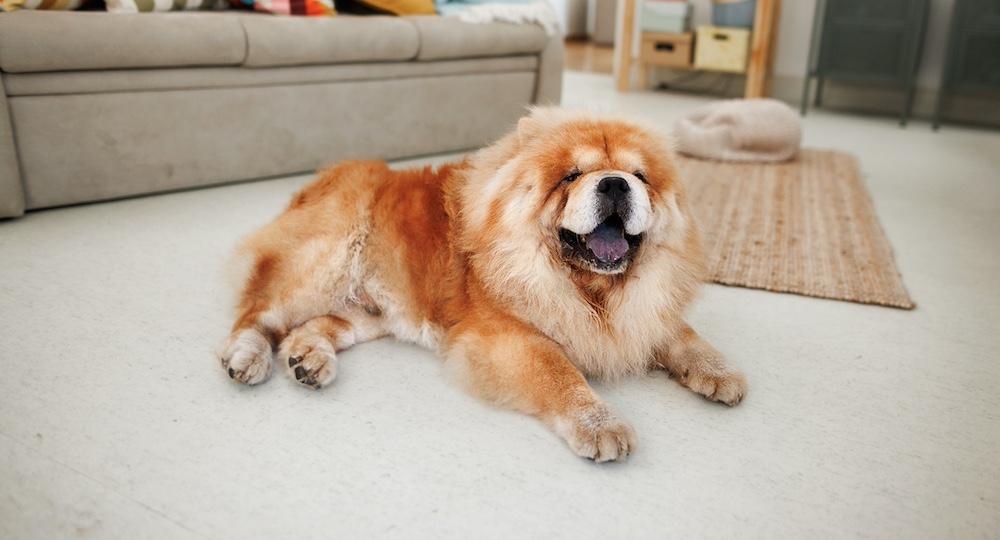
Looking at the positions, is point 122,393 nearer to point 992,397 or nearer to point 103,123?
point 103,123

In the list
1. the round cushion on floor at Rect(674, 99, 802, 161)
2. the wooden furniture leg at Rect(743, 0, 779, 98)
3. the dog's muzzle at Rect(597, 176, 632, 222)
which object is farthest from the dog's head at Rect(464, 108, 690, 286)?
the wooden furniture leg at Rect(743, 0, 779, 98)

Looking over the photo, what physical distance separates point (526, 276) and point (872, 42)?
14.1 feet

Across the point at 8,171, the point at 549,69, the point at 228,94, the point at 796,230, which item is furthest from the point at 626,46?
the point at 8,171

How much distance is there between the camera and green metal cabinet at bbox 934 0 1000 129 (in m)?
4.28

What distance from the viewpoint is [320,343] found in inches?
60.9

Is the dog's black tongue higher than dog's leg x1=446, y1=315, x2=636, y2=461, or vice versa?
the dog's black tongue

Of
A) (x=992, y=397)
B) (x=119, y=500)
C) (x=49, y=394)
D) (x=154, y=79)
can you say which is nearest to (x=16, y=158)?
(x=154, y=79)

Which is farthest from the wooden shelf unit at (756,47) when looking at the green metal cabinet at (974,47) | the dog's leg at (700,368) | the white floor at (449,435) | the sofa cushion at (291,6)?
the dog's leg at (700,368)

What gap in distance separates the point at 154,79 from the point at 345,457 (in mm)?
2028

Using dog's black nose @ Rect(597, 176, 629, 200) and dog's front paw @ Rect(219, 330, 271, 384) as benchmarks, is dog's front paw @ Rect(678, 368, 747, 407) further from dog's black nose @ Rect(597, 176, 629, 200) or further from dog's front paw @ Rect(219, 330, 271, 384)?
dog's front paw @ Rect(219, 330, 271, 384)

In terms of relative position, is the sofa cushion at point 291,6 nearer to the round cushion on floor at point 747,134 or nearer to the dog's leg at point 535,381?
the round cushion on floor at point 747,134

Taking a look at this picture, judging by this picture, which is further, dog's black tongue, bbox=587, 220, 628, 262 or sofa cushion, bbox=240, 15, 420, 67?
sofa cushion, bbox=240, 15, 420, 67

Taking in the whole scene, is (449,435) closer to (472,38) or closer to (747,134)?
(472,38)

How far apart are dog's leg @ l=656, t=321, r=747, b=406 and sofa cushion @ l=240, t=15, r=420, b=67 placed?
213 centimetres
